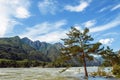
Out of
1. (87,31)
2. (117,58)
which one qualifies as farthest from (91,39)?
(117,58)

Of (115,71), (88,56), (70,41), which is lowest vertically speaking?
(115,71)

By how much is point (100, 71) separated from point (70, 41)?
37.7 ft

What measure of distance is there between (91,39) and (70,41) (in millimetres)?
5214

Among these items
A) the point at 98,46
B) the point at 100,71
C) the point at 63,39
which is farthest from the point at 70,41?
the point at 100,71

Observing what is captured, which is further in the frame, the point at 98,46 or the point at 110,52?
the point at 110,52

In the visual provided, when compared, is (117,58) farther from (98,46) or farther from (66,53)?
(66,53)

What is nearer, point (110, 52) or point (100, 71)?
point (100, 71)

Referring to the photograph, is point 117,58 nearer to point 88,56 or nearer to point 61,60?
point 88,56

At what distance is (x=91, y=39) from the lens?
60.6 m

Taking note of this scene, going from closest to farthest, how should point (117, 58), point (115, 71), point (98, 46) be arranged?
1. point (115, 71)
2. point (98, 46)
3. point (117, 58)

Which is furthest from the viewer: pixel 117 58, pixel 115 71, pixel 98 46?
pixel 117 58

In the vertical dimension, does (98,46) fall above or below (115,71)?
above

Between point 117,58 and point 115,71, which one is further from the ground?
point 117,58

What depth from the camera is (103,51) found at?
62.9 m
